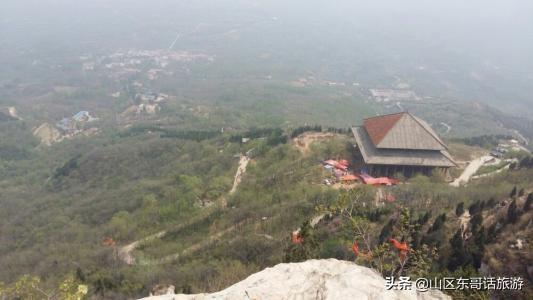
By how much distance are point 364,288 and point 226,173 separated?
2062 inches

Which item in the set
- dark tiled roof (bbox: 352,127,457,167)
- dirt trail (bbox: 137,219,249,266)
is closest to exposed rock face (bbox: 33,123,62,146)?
dirt trail (bbox: 137,219,249,266)

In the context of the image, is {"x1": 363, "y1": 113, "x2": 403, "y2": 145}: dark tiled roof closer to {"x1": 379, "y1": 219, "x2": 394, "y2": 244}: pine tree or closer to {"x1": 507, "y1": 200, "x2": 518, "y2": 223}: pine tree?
{"x1": 379, "y1": 219, "x2": 394, "y2": 244}: pine tree

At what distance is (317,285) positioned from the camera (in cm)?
1753

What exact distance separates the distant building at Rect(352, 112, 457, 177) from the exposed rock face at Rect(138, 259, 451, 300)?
36.3 meters

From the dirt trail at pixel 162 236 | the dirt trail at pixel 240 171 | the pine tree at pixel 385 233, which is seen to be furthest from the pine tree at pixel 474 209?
the dirt trail at pixel 240 171

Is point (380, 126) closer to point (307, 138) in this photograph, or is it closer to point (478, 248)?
point (307, 138)

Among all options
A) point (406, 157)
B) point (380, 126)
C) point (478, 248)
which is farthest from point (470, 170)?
point (478, 248)

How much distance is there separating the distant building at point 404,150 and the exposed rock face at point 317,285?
3626 cm

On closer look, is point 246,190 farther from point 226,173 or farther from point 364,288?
point 364,288

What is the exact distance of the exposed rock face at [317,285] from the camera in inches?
661

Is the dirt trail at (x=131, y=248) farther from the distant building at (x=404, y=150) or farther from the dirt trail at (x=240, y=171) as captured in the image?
the distant building at (x=404, y=150)

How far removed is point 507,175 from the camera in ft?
167

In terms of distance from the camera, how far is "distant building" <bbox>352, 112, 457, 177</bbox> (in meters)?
54.0

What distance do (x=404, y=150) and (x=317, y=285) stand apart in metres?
41.6
